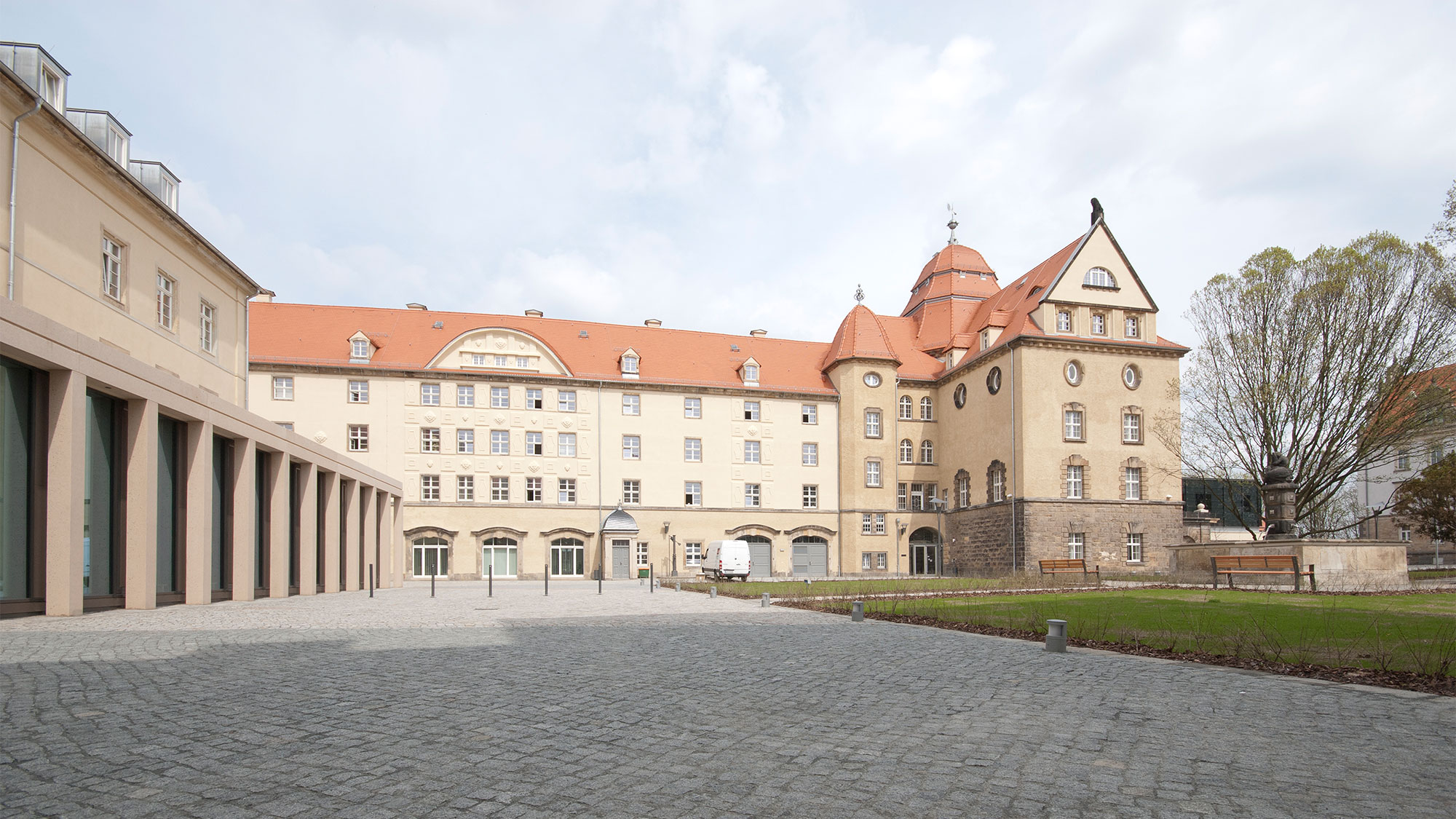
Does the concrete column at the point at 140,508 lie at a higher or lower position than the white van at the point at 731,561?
higher

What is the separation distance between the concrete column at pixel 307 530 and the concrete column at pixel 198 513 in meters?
7.11

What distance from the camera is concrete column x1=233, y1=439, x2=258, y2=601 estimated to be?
2230 cm

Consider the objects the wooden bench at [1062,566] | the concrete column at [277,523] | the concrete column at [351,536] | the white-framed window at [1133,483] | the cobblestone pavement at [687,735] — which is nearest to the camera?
the cobblestone pavement at [687,735]

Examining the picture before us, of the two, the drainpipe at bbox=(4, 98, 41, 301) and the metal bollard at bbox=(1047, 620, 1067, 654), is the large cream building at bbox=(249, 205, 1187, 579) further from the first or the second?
the metal bollard at bbox=(1047, 620, 1067, 654)

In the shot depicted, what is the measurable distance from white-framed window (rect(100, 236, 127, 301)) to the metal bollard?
24602 mm

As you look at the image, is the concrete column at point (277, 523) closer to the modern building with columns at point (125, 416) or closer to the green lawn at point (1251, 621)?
the modern building with columns at point (125, 416)

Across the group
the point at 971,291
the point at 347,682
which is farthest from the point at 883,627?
the point at 971,291

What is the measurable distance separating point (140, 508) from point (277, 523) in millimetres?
7459

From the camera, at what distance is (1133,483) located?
163 ft

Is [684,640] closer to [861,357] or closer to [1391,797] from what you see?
[1391,797]

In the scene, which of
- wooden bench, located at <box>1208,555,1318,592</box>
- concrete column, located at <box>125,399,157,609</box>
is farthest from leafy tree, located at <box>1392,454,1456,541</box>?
concrete column, located at <box>125,399,157,609</box>

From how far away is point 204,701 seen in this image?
730 centimetres

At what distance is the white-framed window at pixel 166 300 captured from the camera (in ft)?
92.4

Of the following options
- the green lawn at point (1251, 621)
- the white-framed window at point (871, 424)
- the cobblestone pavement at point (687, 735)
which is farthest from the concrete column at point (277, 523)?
the white-framed window at point (871, 424)
